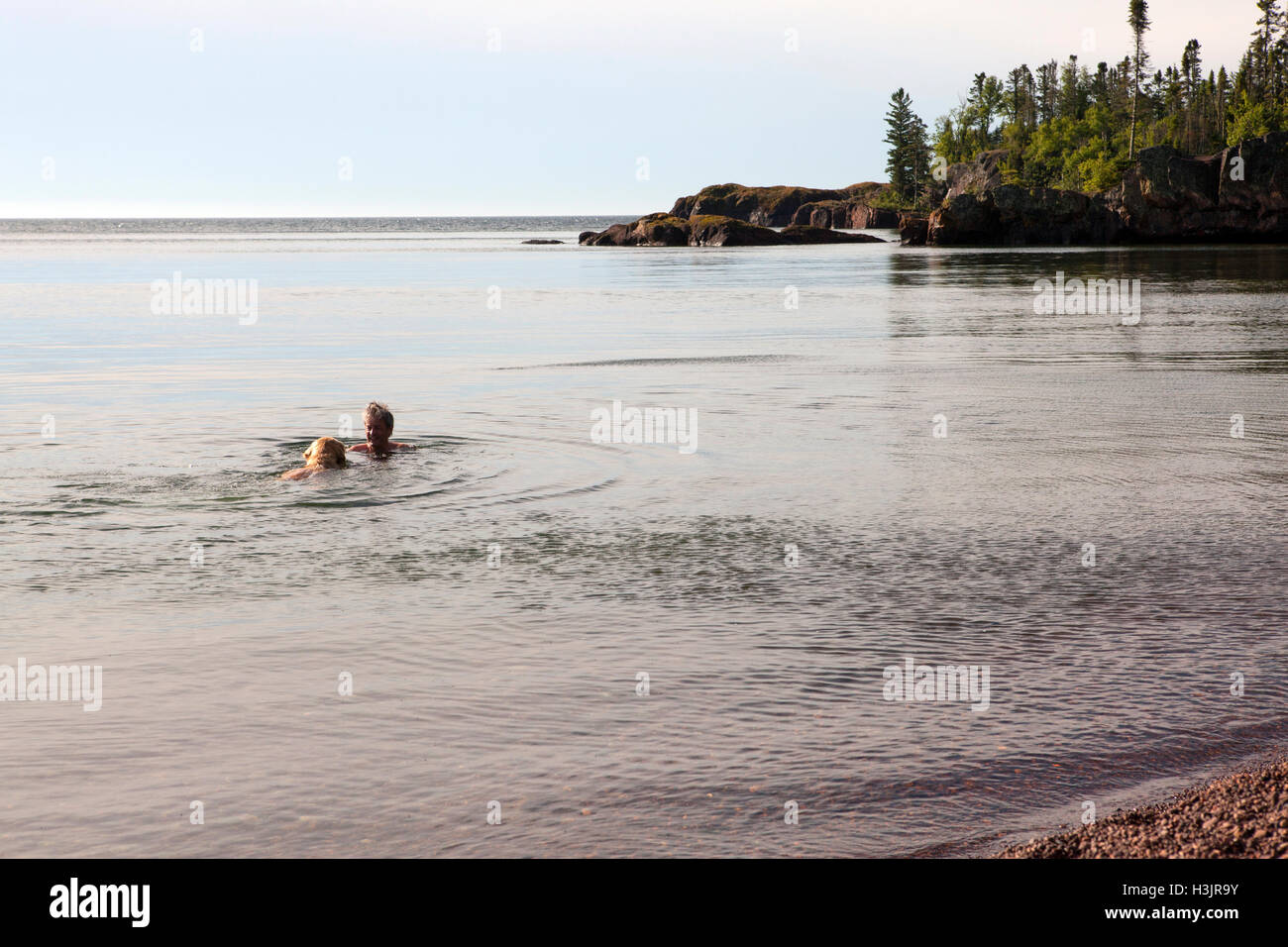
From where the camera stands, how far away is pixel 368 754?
6.51 m

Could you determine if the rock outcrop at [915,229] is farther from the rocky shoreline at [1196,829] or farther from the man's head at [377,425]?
the rocky shoreline at [1196,829]

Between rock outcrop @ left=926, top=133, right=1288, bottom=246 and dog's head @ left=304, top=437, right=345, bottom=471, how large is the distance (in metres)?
102

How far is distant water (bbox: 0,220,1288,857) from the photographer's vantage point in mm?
5934

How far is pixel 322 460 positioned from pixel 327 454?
0.31ft

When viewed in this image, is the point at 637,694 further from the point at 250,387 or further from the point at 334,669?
the point at 250,387

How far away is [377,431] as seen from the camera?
1485 cm

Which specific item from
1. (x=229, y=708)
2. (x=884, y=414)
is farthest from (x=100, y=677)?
(x=884, y=414)

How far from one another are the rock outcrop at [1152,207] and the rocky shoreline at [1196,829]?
109 meters

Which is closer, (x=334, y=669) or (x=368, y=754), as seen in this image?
(x=368, y=754)

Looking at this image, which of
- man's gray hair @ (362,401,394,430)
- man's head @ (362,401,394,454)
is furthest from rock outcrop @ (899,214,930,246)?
man's gray hair @ (362,401,394,430)

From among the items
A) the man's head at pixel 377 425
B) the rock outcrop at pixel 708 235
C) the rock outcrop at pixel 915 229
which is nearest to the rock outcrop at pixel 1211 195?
the rock outcrop at pixel 915 229

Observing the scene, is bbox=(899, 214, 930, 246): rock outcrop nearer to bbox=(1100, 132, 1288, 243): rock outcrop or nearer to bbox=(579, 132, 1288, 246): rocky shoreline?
bbox=(579, 132, 1288, 246): rocky shoreline

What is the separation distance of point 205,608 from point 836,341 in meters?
22.6
